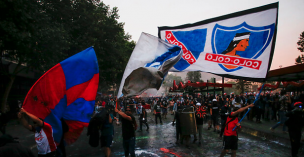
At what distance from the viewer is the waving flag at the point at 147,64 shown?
3.74 meters

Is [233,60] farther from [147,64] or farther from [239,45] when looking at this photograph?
[147,64]

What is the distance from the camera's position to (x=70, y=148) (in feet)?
25.2

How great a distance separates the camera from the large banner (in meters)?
4.15

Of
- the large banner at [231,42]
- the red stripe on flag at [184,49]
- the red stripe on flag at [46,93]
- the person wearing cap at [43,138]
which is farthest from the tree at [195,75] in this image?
the person wearing cap at [43,138]

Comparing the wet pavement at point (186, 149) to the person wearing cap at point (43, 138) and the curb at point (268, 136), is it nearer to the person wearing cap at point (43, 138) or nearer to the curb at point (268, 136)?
the curb at point (268, 136)

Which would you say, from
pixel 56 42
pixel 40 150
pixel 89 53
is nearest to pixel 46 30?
pixel 56 42

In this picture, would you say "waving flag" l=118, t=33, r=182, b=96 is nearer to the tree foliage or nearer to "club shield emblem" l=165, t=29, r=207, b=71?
"club shield emblem" l=165, t=29, r=207, b=71

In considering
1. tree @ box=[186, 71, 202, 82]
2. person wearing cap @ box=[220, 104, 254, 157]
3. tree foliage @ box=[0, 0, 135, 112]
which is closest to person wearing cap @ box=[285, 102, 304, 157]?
person wearing cap @ box=[220, 104, 254, 157]

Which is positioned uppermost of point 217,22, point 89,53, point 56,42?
point 56,42

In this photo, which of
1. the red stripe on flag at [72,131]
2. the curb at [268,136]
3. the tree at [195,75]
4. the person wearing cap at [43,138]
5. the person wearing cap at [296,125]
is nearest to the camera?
the person wearing cap at [43,138]

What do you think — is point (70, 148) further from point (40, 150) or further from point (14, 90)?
point (14, 90)

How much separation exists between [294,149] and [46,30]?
1584 centimetres

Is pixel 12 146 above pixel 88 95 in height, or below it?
below

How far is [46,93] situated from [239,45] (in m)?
4.51
